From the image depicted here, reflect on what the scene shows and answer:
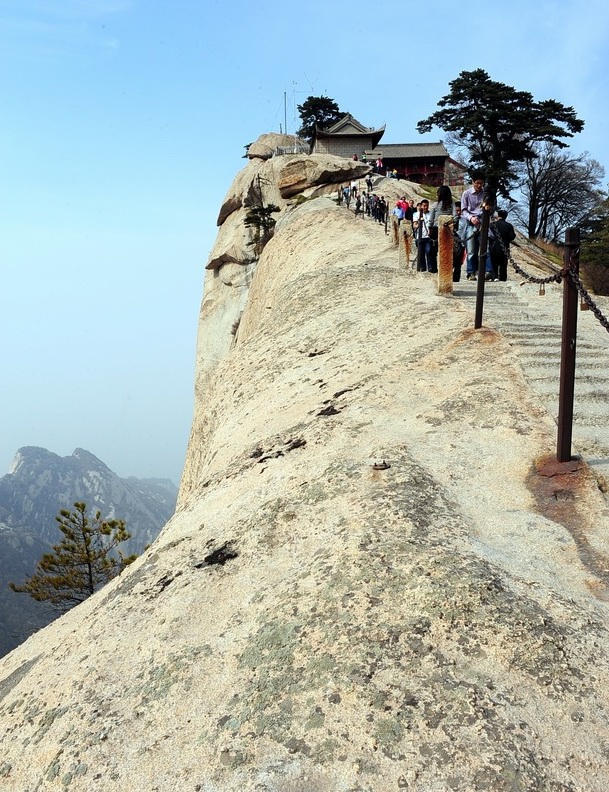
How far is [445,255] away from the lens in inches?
423

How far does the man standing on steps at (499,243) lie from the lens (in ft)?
36.8

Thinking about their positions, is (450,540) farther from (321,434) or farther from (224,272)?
(224,272)

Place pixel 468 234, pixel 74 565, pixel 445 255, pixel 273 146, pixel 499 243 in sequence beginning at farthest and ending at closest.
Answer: pixel 273 146
pixel 74 565
pixel 468 234
pixel 499 243
pixel 445 255

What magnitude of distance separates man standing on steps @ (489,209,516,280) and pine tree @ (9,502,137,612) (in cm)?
1543

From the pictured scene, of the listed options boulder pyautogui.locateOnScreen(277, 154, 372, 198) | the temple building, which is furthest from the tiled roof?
boulder pyautogui.locateOnScreen(277, 154, 372, 198)

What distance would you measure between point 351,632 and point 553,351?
17.3 ft

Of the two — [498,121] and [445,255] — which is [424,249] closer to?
[445,255]

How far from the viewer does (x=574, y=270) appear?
547 centimetres

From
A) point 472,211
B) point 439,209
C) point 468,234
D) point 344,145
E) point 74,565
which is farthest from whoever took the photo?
point 344,145

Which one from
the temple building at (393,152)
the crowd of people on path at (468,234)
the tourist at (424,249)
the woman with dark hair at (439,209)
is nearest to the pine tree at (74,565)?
the tourist at (424,249)

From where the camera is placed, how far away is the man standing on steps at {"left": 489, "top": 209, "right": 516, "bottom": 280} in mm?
11211

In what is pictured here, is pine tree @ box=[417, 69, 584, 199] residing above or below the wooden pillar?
above

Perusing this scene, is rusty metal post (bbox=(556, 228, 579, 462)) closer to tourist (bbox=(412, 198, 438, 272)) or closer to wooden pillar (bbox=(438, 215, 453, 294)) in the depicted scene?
wooden pillar (bbox=(438, 215, 453, 294))

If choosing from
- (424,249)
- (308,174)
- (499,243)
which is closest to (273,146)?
(308,174)
